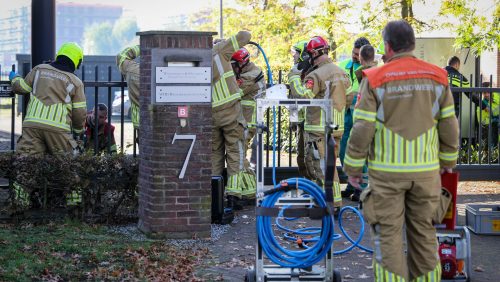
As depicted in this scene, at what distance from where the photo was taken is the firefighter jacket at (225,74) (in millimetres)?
10180

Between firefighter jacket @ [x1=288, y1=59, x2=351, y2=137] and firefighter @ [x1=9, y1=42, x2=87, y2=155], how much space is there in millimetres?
2562

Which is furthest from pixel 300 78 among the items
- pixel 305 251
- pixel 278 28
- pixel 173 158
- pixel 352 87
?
pixel 278 28

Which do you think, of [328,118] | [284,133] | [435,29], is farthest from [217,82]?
[435,29]

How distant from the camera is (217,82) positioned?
34.5 ft

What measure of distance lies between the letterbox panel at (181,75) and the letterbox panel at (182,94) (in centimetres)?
7

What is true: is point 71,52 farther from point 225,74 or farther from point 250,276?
point 250,276

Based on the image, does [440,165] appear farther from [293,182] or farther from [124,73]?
[124,73]

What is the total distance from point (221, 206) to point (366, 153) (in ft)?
13.1

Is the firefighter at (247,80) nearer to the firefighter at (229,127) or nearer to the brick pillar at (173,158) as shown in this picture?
the firefighter at (229,127)

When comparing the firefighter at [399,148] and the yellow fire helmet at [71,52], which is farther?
the yellow fire helmet at [71,52]

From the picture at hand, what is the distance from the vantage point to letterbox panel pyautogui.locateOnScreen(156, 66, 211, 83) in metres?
9.13

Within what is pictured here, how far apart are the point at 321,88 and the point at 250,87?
1.45 m

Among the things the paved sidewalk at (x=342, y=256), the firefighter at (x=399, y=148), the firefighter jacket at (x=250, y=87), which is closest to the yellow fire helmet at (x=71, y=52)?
the firefighter jacket at (x=250, y=87)

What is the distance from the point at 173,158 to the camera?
30.1 feet
